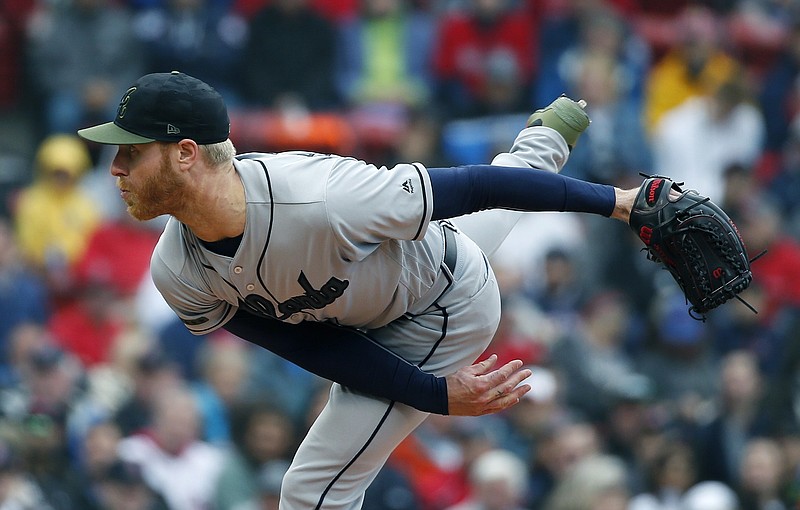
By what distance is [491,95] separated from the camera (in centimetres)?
1013

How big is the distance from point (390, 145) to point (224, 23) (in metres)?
1.57

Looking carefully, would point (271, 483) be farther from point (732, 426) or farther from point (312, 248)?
point (312, 248)

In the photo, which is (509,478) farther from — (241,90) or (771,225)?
(241,90)

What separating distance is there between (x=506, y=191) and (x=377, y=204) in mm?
373

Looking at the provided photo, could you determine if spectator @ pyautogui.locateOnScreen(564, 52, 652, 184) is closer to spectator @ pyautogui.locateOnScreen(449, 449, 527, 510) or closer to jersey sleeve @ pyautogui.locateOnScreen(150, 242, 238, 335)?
spectator @ pyautogui.locateOnScreen(449, 449, 527, 510)

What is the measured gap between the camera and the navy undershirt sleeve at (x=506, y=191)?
4.12 meters

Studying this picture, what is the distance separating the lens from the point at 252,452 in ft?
23.5

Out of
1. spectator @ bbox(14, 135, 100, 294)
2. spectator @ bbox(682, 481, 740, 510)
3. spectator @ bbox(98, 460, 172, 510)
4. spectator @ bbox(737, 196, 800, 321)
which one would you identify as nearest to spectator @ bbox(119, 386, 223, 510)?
spectator @ bbox(98, 460, 172, 510)

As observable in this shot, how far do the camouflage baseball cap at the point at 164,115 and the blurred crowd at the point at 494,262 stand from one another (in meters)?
3.05

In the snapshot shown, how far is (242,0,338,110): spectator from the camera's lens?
33.2 feet

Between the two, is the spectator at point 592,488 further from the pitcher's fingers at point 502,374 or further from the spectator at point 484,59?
the spectator at point 484,59

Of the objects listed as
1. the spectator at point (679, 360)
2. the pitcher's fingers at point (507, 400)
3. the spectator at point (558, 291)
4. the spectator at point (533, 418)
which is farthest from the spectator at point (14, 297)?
the pitcher's fingers at point (507, 400)

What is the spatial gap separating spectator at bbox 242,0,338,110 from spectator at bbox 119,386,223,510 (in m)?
3.44

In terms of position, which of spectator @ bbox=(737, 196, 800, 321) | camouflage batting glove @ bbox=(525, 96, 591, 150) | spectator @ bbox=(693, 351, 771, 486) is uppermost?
camouflage batting glove @ bbox=(525, 96, 591, 150)
